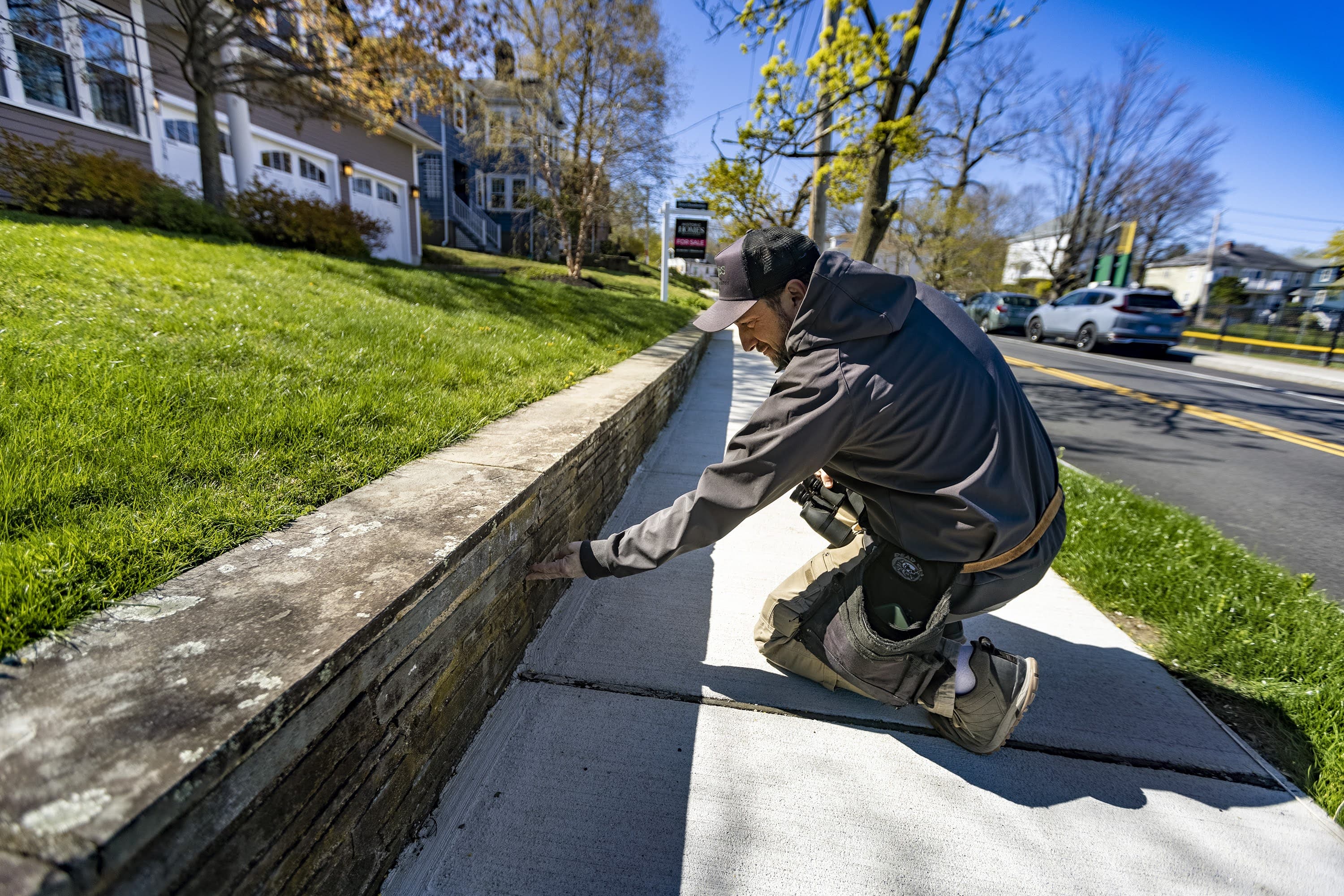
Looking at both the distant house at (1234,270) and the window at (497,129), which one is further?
the distant house at (1234,270)

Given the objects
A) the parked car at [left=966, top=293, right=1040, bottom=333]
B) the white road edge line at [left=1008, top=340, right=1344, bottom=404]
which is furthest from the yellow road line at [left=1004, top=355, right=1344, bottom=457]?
the parked car at [left=966, top=293, right=1040, bottom=333]

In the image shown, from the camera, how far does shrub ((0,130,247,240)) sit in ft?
22.9

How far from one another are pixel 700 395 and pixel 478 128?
17521 mm

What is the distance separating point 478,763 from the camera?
6.10 ft

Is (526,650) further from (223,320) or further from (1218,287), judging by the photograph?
(1218,287)

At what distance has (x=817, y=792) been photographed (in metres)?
1.85

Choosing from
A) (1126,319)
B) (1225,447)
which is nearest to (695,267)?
(1126,319)

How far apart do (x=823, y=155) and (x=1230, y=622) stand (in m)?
6.23

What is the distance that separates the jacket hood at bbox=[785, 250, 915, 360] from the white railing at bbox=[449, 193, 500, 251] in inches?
1162

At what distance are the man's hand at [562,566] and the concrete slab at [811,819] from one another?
0.42m

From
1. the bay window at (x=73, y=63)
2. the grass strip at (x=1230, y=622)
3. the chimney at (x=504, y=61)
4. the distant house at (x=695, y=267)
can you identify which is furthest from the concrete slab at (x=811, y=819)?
the chimney at (x=504, y=61)

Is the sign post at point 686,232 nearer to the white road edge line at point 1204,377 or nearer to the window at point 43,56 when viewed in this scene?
the white road edge line at point 1204,377

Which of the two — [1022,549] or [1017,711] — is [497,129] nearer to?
[1022,549]

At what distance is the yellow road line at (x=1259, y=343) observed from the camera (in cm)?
1559
